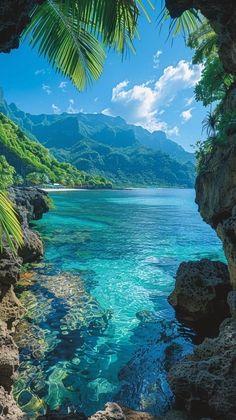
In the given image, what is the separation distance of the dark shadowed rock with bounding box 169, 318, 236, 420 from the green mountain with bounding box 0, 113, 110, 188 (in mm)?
100940

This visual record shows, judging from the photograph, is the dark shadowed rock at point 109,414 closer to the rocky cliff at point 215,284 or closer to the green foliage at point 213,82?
the rocky cliff at point 215,284

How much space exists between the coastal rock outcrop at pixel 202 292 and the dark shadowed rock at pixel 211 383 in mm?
4291

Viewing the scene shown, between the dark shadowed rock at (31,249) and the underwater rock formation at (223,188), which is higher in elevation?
the underwater rock formation at (223,188)

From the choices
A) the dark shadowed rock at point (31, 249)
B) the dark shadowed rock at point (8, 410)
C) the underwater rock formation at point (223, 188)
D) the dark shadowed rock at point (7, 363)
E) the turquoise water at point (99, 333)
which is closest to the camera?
the dark shadowed rock at point (8, 410)

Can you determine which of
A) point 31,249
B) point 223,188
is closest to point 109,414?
point 223,188

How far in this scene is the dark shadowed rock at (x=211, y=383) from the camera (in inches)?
214

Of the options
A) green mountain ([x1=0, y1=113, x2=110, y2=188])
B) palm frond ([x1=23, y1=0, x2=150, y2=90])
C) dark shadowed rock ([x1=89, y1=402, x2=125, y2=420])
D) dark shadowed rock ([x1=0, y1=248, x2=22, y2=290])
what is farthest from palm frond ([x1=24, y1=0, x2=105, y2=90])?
green mountain ([x1=0, y1=113, x2=110, y2=188])

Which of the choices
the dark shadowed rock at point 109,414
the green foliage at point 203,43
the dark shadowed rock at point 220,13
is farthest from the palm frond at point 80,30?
the green foliage at point 203,43

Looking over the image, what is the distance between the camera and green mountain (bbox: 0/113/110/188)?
355 feet

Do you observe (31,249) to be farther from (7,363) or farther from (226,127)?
(226,127)

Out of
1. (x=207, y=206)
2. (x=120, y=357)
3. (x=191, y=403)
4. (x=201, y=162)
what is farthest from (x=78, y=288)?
(x=191, y=403)

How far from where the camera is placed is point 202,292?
1122 centimetres

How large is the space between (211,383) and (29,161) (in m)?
111

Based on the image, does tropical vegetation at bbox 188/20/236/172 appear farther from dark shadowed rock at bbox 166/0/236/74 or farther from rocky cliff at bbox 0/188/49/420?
rocky cliff at bbox 0/188/49/420
